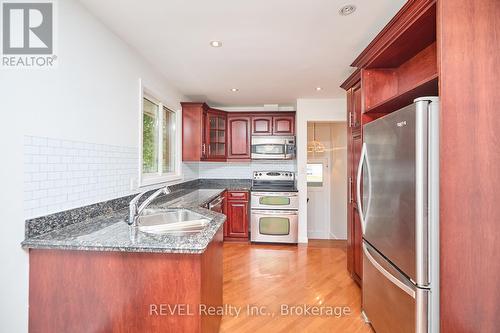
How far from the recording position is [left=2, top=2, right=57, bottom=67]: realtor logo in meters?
1.33

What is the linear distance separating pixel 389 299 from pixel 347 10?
2.01 m

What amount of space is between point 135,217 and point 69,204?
419 millimetres

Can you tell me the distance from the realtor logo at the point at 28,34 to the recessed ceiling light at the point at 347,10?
1914 mm

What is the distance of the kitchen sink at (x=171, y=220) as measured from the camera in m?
1.93

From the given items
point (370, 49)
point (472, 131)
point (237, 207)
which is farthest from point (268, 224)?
point (472, 131)

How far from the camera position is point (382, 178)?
1.68m

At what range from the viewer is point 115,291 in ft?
4.35

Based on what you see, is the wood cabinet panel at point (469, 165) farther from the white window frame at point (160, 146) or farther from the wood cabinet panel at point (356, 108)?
the white window frame at point (160, 146)

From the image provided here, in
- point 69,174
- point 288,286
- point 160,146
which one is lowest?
point 288,286

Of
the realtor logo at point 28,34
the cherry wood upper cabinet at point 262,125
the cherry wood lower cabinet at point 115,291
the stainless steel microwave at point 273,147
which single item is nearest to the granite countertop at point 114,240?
the cherry wood lower cabinet at point 115,291

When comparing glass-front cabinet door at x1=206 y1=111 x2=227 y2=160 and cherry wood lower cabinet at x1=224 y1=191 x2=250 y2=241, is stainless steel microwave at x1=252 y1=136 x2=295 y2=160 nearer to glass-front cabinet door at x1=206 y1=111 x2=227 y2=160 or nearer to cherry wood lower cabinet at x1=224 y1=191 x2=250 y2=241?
glass-front cabinet door at x1=206 y1=111 x2=227 y2=160

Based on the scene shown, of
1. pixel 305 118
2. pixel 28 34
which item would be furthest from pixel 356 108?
pixel 28 34

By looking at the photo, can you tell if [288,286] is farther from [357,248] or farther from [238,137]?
[238,137]

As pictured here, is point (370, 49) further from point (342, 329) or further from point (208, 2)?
point (342, 329)
